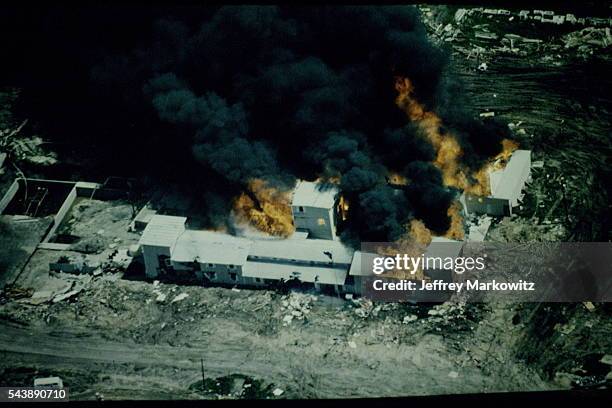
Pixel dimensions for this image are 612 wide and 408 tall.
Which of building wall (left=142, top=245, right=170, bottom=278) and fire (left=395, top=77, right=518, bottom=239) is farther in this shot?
fire (left=395, top=77, right=518, bottom=239)

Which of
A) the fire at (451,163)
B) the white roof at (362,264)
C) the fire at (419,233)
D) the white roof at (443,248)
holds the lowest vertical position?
the white roof at (362,264)

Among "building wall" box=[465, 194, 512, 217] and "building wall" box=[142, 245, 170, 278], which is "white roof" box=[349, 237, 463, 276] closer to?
"building wall" box=[465, 194, 512, 217]

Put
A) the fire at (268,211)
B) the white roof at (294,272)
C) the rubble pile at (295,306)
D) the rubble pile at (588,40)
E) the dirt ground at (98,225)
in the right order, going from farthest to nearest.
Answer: the rubble pile at (588,40)
the dirt ground at (98,225)
the fire at (268,211)
the white roof at (294,272)
the rubble pile at (295,306)

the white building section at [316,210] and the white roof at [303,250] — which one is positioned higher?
the white building section at [316,210]

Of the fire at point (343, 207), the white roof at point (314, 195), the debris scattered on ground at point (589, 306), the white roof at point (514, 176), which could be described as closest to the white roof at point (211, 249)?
the white roof at point (314, 195)

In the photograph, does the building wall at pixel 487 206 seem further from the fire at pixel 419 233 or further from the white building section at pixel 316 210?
the white building section at pixel 316 210

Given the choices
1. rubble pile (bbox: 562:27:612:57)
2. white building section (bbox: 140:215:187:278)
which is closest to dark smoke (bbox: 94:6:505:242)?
white building section (bbox: 140:215:187:278)
